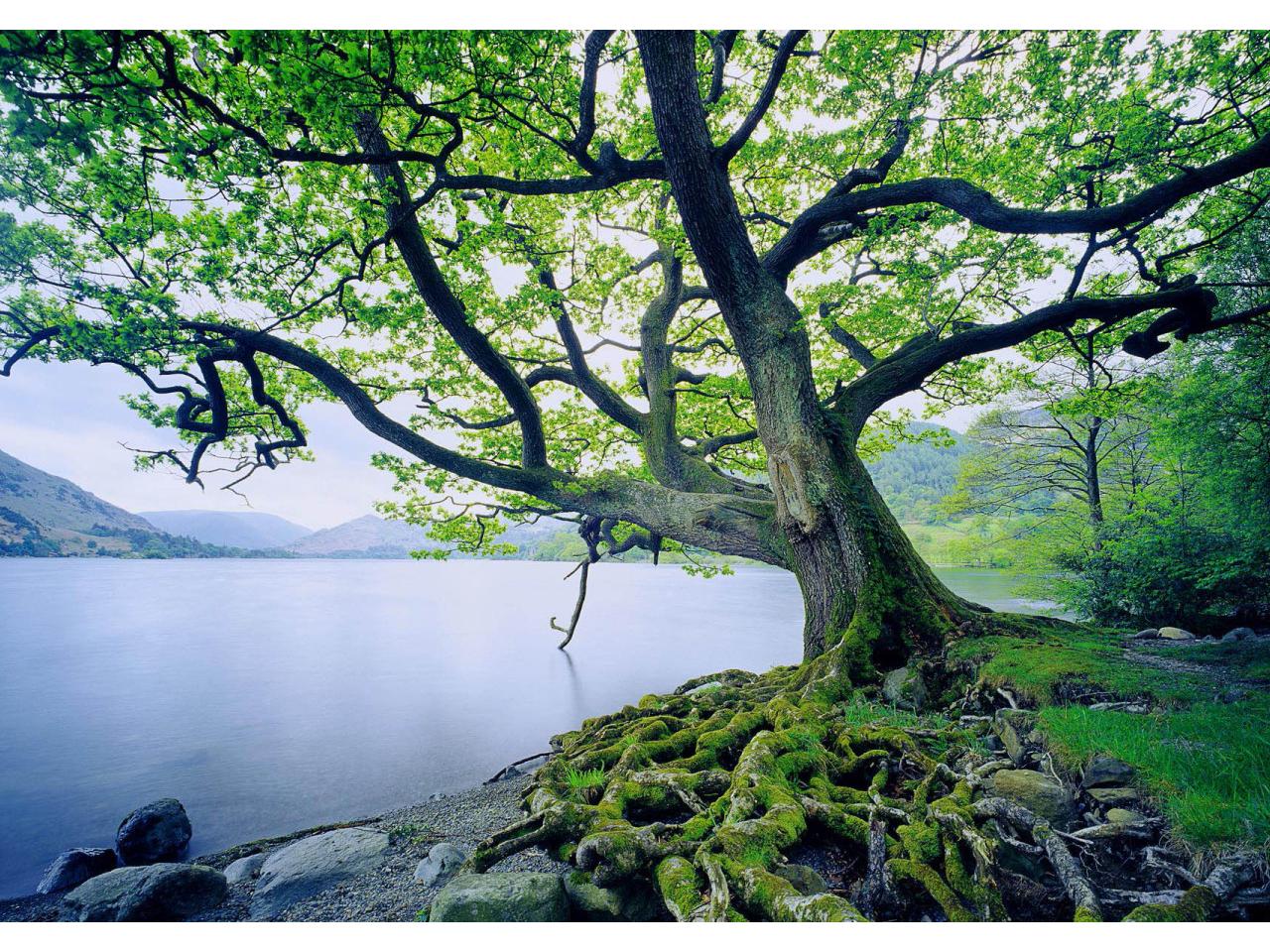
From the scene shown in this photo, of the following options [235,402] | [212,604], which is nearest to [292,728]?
[235,402]

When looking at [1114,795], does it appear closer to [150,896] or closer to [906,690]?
[906,690]

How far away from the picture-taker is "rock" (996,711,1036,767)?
2.55 meters

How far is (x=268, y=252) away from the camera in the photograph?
4652 millimetres

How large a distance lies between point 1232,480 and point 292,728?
1360cm

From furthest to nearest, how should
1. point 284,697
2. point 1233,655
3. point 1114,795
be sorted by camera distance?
point 284,697, point 1233,655, point 1114,795

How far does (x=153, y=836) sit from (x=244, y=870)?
2.46 meters

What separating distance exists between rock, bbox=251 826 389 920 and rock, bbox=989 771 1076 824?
3.43 m

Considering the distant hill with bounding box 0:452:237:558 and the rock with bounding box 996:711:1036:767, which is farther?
the distant hill with bounding box 0:452:237:558

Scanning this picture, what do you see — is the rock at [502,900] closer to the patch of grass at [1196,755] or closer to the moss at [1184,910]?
the moss at [1184,910]

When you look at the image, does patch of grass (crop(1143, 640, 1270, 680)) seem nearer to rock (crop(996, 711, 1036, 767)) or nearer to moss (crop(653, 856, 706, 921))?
rock (crop(996, 711, 1036, 767))

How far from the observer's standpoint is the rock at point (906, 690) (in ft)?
11.8

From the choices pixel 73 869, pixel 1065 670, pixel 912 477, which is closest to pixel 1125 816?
pixel 1065 670

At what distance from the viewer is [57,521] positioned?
28.0ft

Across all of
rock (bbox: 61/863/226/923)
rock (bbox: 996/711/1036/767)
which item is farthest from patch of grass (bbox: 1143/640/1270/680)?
rock (bbox: 61/863/226/923)
